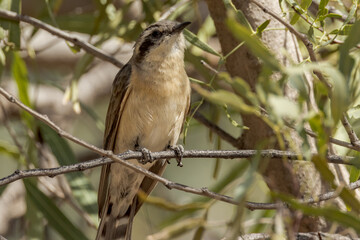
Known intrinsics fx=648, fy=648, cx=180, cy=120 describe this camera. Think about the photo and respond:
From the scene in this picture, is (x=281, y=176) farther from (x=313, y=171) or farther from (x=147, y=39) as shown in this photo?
(x=147, y=39)

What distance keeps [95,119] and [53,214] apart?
1055 millimetres

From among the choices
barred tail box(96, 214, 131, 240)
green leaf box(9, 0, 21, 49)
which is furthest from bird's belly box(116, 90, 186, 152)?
green leaf box(9, 0, 21, 49)

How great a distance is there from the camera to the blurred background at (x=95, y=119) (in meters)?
2.47

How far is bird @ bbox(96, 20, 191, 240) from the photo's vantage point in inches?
148

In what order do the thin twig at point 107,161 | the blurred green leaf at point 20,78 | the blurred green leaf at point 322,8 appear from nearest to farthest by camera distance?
the thin twig at point 107,161, the blurred green leaf at point 322,8, the blurred green leaf at point 20,78

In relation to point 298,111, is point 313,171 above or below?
above

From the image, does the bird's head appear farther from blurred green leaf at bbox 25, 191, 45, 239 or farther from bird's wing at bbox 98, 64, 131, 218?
blurred green leaf at bbox 25, 191, 45, 239

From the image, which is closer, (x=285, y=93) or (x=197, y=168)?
Result: (x=285, y=93)

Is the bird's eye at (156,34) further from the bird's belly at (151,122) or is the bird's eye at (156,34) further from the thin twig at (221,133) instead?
the thin twig at (221,133)

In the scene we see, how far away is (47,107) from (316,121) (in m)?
3.97

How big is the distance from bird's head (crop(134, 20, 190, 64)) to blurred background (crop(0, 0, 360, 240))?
0.12 meters

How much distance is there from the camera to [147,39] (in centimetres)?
392

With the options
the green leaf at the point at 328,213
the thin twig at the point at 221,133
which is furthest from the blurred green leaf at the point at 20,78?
the green leaf at the point at 328,213

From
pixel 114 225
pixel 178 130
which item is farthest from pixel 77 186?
pixel 178 130
